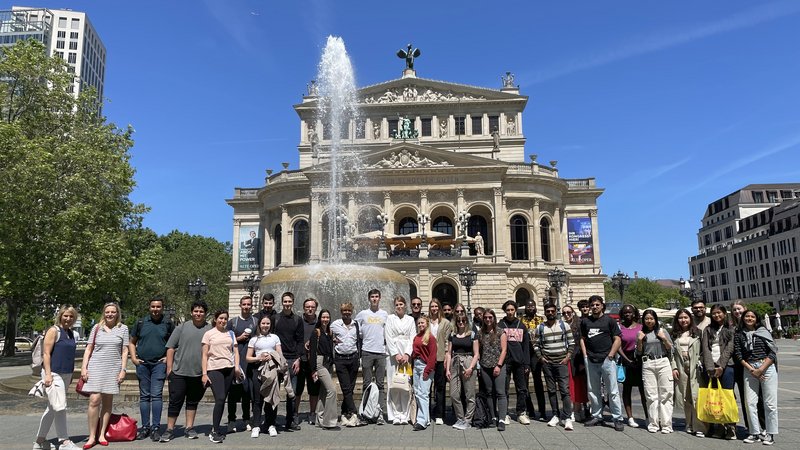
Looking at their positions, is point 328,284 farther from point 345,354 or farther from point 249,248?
point 249,248

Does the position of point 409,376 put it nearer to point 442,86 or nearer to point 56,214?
point 56,214

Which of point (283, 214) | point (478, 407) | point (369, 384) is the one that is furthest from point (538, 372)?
point (283, 214)

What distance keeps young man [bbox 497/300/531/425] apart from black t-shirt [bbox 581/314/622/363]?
0.90m

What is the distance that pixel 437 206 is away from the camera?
4016 centimetres

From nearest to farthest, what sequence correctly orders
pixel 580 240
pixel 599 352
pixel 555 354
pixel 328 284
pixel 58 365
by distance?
pixel 58 365 → pixel 599 352 → pixel 555 354 → pixel 328 284 → pixel 580 240

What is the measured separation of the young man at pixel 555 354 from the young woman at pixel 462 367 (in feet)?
3.58

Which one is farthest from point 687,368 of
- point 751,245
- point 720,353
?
point 751,245

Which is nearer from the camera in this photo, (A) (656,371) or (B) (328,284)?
(A) (656,371)

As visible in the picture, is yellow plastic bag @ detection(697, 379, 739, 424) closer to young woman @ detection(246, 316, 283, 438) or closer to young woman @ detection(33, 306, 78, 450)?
young woman @ detection(246, 316, 283, 438)

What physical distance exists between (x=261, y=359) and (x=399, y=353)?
1964 mm

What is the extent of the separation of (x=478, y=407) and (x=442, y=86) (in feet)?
140

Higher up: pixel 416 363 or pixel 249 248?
pixel 249 248

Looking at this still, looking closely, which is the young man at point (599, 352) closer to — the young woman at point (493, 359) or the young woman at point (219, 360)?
the young woman at point (493, 359)

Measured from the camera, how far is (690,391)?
7.89 m
